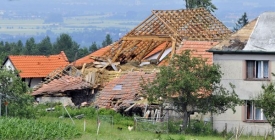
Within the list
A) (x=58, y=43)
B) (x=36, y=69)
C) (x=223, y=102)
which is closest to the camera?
(x=223, y=102)

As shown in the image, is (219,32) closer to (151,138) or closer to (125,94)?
(125,94)

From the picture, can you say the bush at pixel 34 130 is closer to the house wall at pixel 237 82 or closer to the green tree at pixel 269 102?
the green tree at pixel 269 102

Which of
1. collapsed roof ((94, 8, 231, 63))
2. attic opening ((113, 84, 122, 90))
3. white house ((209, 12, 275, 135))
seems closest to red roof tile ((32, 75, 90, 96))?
attic opening ((113, 84, 122, 90))

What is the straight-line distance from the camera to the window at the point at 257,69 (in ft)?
131

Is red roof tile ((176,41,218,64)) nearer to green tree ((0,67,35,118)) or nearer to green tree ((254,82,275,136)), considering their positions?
green tree ((0,67,35,118))

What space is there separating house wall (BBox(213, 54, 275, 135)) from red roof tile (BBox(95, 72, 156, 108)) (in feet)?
20.7

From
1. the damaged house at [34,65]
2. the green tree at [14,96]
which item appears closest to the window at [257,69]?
the green tree at [14,96]

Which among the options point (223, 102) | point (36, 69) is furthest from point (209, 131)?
point (36, 69)

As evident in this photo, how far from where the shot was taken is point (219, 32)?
182ft

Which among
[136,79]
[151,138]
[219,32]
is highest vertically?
[219,32]

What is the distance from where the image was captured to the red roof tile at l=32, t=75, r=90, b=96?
49625 millimetres

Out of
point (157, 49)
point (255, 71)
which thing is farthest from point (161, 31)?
point (255, 71)

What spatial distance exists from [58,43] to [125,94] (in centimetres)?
4549

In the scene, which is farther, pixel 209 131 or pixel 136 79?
pixel 136 79
